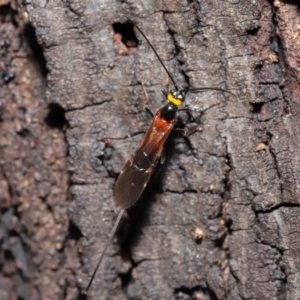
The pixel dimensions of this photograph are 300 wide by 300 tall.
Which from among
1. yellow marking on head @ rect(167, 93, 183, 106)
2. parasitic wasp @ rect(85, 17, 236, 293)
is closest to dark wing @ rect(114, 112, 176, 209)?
parasitic wasp @ rect(85, 17, 236, 293)

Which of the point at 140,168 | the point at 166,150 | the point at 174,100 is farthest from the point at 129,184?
the point at 174,100

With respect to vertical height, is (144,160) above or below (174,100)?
below

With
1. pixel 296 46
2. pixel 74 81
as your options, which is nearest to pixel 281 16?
pixel 296 46

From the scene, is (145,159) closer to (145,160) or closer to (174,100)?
(145,160)

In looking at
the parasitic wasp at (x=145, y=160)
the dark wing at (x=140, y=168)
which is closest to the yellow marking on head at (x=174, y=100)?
the parasitic wasp at (x=145, y=160)

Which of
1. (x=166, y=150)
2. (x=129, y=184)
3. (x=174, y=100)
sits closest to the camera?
(x=174, y=100)

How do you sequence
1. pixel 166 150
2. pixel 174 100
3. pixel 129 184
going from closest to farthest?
pixel 174 100
pixel 129 184
pixel 166 150

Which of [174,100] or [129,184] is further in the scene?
[129,184]

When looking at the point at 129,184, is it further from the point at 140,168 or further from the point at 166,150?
the point at 166,150

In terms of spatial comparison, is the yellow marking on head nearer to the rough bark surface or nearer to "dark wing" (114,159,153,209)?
the rough bark surface
